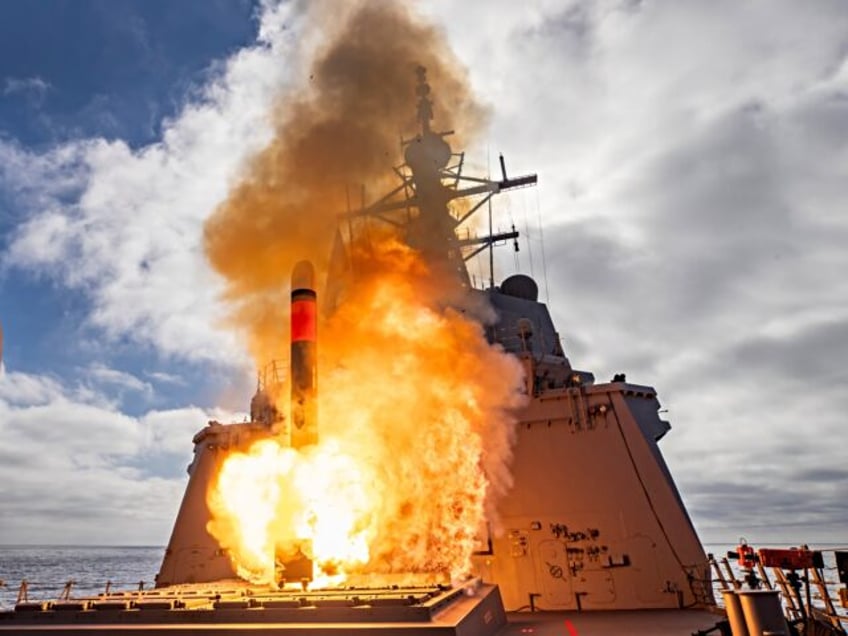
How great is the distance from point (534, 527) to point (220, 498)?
8.95m

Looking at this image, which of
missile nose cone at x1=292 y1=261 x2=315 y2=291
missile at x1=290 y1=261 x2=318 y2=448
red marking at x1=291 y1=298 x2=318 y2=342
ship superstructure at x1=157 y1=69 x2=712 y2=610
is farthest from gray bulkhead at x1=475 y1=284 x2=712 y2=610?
missile nose cone at x1=292 y1=261 x2=315 y2=291

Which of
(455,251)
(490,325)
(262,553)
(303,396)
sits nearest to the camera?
(303,396)

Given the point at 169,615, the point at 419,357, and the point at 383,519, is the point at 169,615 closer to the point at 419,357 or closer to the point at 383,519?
the point at 383,519

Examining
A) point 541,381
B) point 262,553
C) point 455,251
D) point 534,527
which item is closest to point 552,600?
point 534,527

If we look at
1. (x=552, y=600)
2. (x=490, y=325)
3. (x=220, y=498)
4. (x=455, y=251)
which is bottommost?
(x=552, y=600)

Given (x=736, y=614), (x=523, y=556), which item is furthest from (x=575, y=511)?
(x=736, y=614)

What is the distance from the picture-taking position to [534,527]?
1619 cm

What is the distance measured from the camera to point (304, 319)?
15508 mm

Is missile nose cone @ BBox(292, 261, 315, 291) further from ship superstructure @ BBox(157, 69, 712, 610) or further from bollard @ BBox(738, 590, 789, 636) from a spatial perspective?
bollard @ BBox(738, 590, 789, 636)

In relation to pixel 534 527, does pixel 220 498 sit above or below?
above

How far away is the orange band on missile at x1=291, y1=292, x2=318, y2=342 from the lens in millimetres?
15312

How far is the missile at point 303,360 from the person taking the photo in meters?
14.5

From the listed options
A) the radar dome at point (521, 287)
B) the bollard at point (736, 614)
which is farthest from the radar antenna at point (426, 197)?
the bollard at point (736, 614)

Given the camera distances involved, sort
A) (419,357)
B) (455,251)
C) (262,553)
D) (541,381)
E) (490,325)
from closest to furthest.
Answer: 1. (262,553)
2. (419,357)
3. (541,381)
4. (490,325)
5. (455,251)
